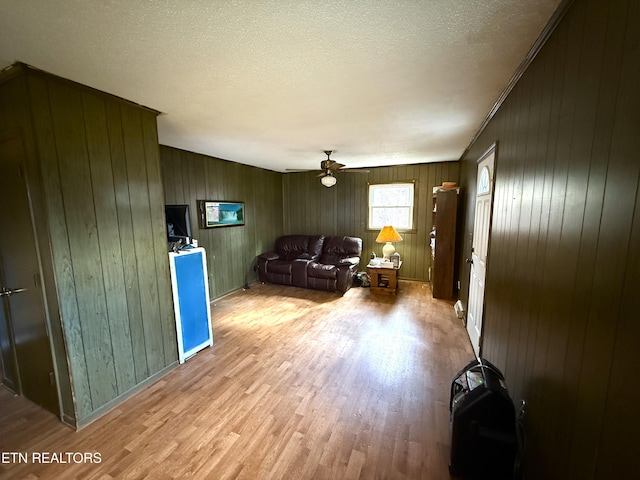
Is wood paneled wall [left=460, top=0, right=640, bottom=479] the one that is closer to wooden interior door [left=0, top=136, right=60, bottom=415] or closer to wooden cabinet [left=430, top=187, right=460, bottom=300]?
wooden cabinet [left=430, top=187, right=460, bottom=300]

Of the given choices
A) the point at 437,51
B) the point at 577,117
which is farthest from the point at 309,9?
the point at 577,117

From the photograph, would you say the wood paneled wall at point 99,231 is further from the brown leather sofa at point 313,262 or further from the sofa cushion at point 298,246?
the sofa cushion at point 298,246

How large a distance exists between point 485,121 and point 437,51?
5.10ft

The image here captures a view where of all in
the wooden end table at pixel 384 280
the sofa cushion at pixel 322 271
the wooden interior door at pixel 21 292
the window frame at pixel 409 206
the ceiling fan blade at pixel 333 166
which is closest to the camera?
the wooden interior door at pixel 21 292

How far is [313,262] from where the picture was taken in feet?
17.3

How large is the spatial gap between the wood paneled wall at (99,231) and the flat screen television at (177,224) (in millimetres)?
337

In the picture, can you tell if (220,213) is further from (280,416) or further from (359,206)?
(280,416)

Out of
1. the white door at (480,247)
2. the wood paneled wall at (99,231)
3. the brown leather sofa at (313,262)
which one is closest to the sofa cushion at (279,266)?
the brown leather sofa at (313,262)

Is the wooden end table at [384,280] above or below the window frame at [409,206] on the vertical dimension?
below

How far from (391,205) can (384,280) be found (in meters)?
1.75

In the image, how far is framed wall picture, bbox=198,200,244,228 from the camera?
4312 mm

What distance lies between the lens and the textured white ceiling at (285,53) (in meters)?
1.17

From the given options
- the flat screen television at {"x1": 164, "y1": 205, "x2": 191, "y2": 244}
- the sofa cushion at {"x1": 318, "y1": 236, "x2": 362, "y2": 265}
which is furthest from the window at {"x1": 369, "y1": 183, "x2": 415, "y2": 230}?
the flat screen television at {"x1": 164, "y1": 205, "x2": 191, "y2": 244}

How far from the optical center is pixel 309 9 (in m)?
1.16
